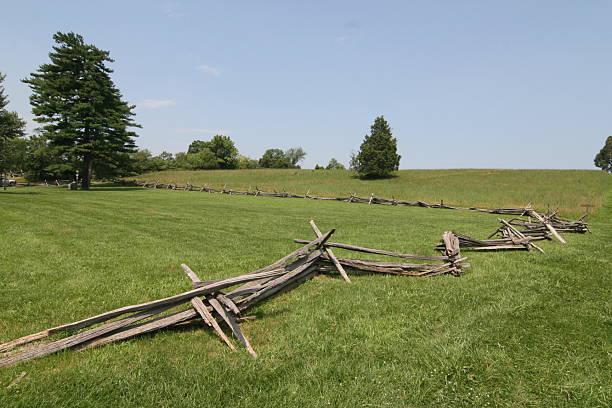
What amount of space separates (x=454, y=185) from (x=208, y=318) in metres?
46.9

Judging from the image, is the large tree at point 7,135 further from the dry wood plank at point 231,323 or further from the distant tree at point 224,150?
the distant tree at point 224,150

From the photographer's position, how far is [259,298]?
537 cm

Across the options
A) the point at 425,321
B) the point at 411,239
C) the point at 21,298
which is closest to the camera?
the point at 425,321

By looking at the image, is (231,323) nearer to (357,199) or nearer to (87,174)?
(357,199)

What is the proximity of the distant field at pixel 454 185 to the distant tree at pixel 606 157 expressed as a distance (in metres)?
68.3

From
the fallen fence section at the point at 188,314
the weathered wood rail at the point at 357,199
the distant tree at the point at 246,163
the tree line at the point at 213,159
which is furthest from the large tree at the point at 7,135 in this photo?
the distant tree at the point at 246,163

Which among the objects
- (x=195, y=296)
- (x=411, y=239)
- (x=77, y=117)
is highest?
(x=77, y=117)

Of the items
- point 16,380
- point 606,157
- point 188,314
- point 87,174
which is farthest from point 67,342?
point 606,157

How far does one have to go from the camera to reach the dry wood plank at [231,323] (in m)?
4.06

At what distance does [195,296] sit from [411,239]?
932cm

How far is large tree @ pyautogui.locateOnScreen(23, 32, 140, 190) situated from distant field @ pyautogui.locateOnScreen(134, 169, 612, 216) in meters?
14.5

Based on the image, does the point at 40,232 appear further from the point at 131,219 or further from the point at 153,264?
the point at 153,264

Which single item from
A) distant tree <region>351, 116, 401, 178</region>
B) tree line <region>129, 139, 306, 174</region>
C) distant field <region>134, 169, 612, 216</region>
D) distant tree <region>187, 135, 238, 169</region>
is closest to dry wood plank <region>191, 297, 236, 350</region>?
distant field <region>134, 169, 612, 216</region>

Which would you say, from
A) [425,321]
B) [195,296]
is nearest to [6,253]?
[195,296]
